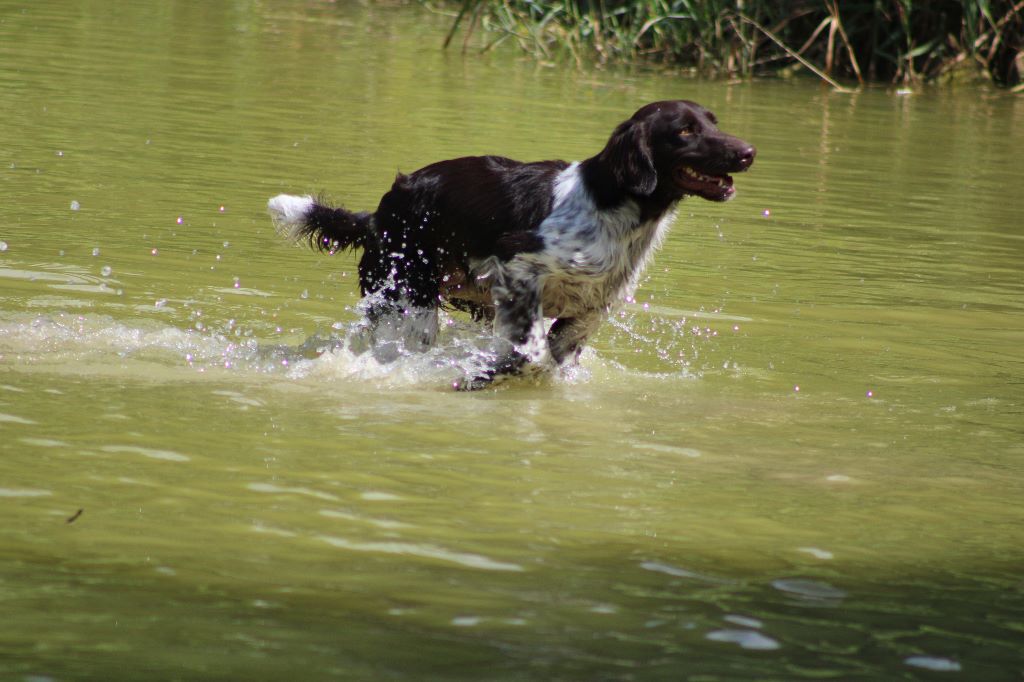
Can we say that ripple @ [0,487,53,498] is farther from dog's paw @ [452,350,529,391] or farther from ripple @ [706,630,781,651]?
dog's paw @ [452,350,529,391]

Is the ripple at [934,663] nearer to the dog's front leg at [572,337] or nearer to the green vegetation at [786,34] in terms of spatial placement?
the dog's front leg at [572,337]

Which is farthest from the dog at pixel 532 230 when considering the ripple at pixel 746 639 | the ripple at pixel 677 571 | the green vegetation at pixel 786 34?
the green vegetation at pixel 786 34

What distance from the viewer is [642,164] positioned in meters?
5.40

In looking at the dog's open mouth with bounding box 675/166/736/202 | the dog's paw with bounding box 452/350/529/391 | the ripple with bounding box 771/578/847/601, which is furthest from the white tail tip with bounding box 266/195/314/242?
the ripple with bounding box 771/578/847/601

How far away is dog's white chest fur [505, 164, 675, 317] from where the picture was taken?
5.55 meters

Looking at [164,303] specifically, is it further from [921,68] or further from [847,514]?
[921,68]

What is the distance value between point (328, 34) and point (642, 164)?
13.9m

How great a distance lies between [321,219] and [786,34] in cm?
1234

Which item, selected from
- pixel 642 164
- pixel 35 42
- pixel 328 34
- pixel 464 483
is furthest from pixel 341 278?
pixel 328 34

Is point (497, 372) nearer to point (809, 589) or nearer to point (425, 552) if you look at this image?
point (425, 552)

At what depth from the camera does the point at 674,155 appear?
17.7 feet

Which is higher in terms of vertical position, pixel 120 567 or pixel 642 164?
pixel 642 164

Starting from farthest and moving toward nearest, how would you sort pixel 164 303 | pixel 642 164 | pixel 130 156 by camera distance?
pixel 130 156, pixel 164 303, pixel 642 164

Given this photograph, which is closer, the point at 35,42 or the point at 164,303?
the point at 164,303
